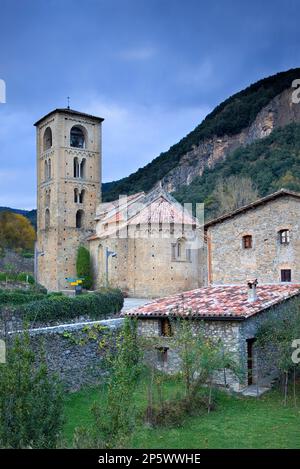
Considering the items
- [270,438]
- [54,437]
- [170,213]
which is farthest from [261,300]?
[170,213]

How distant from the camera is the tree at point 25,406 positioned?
800cm

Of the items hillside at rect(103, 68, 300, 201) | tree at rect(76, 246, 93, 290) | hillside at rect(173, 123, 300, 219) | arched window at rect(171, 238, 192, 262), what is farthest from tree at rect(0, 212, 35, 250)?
arched window at rect(171, 238, 192, 262)

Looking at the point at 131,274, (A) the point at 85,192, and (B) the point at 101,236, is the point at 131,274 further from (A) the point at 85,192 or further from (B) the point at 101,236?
(A) the point at 85,192

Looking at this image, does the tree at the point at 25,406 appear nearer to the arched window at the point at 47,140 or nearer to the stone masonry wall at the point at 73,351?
the stone masonry wall at the point at 73,351

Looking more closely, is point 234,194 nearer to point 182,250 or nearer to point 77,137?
point 77,137

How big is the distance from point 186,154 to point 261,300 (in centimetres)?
7967

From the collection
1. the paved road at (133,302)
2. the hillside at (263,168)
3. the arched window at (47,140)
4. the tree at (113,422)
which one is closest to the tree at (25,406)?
the tree at (113,422)

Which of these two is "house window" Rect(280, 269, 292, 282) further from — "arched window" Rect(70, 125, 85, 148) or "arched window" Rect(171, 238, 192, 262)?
"arched window" Rect(70, 125, 85, 148)

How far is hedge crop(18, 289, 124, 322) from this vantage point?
2009 cm

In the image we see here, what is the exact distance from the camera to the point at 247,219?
22.3m

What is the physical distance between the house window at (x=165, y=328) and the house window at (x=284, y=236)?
6.63 meters

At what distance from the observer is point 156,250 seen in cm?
3534

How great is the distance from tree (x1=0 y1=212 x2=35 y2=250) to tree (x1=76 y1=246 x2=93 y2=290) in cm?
2907

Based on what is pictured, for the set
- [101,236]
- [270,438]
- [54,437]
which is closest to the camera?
[54,437]
